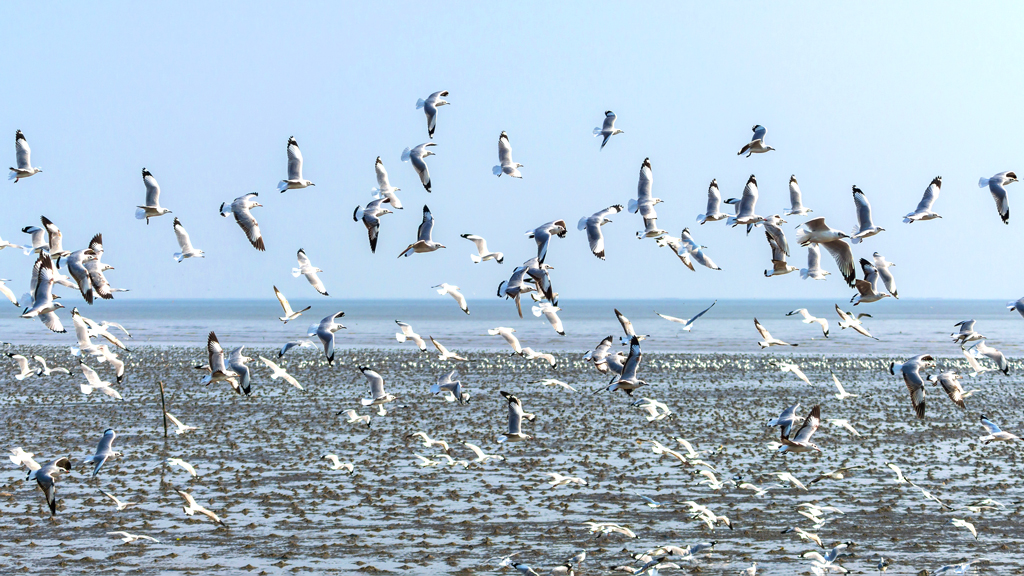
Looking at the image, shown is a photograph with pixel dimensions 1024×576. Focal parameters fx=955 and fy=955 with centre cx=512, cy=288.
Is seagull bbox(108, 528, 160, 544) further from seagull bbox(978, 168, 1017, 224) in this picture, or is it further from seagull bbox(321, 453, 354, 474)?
seagull bbox(978, 168, 1017, 224)

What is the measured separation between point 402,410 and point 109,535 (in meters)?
15.2

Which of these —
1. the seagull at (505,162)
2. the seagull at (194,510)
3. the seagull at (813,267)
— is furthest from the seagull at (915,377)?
the seagull at (194,510)

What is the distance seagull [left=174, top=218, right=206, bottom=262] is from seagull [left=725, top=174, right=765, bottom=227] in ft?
31.7

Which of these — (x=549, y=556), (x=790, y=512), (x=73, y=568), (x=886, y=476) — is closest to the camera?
(x=73, y=568)

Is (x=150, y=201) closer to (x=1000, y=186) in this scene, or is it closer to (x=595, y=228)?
(x=595, y=228)

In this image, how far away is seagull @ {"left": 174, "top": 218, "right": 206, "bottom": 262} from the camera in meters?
17.5

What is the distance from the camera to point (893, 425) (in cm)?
2811

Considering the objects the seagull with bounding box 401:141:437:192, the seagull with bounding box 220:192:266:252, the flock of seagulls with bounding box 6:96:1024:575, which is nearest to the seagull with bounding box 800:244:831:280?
the flock of seagulls with bounding box 6:96:1024:575

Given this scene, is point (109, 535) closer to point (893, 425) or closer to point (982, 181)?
point (982, 181)

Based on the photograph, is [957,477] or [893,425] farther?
[893,425]

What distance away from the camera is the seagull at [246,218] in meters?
16.0

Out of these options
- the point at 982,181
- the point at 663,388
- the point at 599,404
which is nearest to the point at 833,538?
Result: the point at 982,181

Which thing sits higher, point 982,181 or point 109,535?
point 982,181

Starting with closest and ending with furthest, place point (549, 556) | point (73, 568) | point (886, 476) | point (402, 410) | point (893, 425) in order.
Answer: point (73, 568) < point (549, 556) < point (886, 476) < point (893, 425) < point (402, 410)
